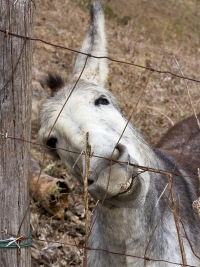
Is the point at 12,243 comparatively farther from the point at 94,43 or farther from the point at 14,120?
the point at 94,43

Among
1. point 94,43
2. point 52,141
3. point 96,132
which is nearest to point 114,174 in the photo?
point 96,132

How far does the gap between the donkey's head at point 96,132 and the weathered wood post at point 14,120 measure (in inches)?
12.3

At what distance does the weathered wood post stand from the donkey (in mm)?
323

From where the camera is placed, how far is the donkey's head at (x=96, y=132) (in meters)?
2.49

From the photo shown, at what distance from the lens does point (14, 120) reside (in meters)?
2.45

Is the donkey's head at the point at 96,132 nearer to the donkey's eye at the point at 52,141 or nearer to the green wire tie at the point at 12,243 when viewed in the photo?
the donkey's eye at the point at 52,141

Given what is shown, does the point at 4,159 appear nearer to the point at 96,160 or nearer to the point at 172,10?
the point at 96,160

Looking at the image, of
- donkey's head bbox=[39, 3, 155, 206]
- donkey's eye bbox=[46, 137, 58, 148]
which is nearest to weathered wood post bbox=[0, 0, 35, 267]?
donkey's head bbox=[39, 3, 155, 206]

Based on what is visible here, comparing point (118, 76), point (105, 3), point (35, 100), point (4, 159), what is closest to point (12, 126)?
point (4, 159)

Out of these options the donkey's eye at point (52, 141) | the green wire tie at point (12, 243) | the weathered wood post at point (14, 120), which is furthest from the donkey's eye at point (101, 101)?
the green wire tie at point (12, 243)

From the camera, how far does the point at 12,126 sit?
96.5 inches

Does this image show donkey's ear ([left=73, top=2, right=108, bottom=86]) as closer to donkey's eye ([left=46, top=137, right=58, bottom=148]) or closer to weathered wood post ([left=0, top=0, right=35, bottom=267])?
donkey's eye ([left=46, top=137, right=58, bottom=148])

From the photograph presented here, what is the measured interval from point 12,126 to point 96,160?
1.70 ft

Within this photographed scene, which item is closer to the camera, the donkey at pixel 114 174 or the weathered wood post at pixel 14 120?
the weathered wood post at pixel 14 120
